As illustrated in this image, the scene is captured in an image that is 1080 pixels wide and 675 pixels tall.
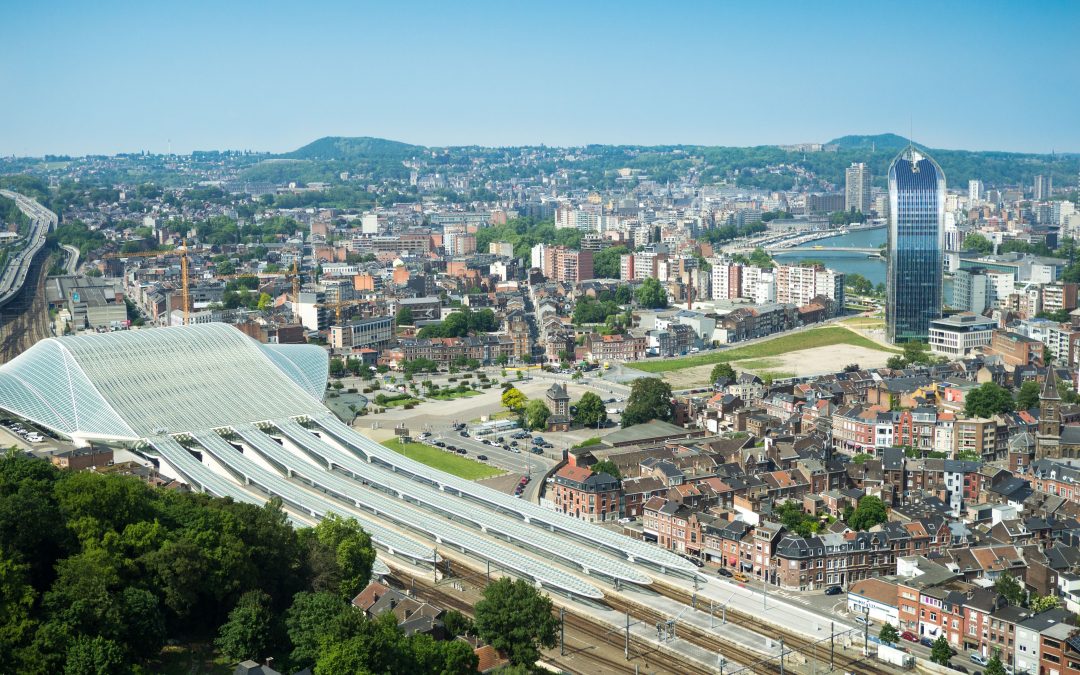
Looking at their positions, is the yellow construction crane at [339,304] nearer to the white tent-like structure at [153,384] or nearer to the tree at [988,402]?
the white tent-like structure at [153,384]

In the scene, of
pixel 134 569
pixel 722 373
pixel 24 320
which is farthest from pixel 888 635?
pixel 24 320

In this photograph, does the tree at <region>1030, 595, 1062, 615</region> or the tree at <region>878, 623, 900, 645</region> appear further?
the tree at <region>1030, 595, 1062, 615</region>

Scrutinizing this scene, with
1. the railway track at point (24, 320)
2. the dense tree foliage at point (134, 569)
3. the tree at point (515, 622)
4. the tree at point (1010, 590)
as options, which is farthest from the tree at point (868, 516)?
the railway track at point (24, 320)

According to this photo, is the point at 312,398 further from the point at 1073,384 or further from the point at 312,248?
the point at 312,248

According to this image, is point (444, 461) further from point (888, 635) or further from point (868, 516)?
point (888, 635)

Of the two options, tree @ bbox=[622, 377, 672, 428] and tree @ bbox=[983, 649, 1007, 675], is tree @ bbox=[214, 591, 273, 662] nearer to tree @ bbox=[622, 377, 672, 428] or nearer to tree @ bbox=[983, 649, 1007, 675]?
tree @ bbox=[983, 649, 1007, 675]

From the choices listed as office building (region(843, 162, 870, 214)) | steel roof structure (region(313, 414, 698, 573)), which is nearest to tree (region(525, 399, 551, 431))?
steel roof structure (region(313, 414, 698, 573))
